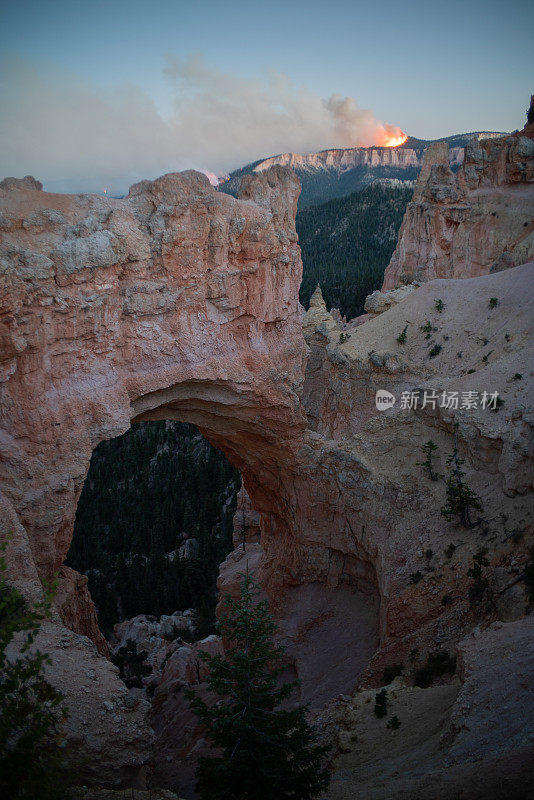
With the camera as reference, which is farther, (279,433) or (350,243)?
(350,243)

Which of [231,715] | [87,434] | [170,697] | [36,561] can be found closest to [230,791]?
[231,715]

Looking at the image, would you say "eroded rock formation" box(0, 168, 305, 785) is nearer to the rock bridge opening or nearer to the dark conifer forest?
the rock bridge opening

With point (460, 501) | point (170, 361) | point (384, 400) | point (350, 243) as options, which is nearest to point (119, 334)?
point (170, 361)

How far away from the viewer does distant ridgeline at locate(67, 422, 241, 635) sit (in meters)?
38.2

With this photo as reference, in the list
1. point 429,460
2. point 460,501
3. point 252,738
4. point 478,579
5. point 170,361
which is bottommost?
point 252,738

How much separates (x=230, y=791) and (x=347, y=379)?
19.0m

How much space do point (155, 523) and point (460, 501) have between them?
35.6 meters

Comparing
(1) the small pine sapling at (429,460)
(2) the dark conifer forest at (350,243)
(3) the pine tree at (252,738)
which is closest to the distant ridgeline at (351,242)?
(2) the dark conifer forest at (350,243)

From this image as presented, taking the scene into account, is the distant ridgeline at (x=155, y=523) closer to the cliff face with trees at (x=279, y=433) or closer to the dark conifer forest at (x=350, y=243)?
the cliff face with trees at (x=279, y=433)

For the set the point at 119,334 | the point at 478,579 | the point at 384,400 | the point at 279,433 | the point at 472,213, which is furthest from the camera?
the point at 472,213

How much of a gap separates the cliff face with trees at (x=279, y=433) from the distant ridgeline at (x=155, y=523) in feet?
48.3

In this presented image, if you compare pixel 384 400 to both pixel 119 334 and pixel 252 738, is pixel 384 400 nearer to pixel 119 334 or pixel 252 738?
pixel 119 334

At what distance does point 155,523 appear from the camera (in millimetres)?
47250

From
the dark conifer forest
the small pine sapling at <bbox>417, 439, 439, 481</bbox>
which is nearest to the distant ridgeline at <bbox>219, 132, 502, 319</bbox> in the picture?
the dark conifer forest
